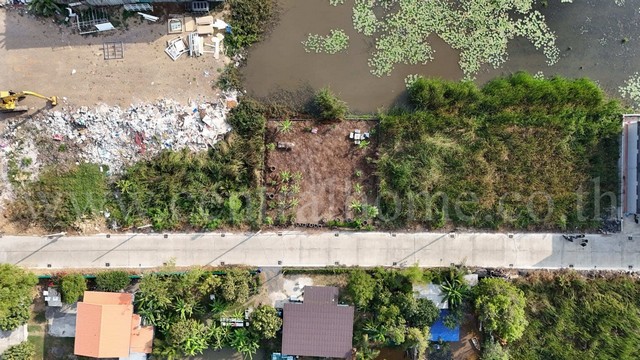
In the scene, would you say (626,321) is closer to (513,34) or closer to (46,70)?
(513,34)

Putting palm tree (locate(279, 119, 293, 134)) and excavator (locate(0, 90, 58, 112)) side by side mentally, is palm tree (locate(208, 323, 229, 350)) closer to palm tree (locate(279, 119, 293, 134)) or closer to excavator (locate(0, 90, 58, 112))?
palm tree (locate(279, 119, 293, 134))

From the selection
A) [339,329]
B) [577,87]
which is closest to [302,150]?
[339,329]

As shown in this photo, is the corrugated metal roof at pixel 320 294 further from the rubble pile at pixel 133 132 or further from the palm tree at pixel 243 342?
the rubble pile at pixel 133 132

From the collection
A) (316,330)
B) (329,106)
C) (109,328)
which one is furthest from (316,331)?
(329,106)

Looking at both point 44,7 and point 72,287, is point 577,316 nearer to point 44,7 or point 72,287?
point 72,287

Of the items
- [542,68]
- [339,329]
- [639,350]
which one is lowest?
[639,350]

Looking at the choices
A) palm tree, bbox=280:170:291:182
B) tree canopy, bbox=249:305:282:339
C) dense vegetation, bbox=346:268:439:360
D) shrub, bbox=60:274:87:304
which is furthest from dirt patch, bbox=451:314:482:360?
shrub, bbox=60:274:87:304
